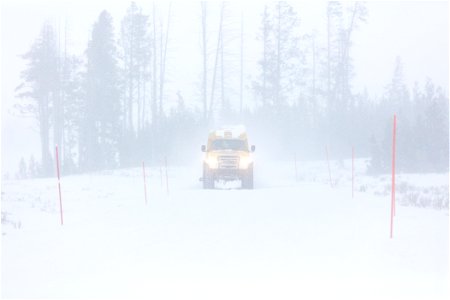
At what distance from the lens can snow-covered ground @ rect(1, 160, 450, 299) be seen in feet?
26.2

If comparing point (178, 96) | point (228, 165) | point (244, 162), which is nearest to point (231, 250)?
point (228, 165)

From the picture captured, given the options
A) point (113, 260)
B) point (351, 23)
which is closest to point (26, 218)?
point (113, 260)

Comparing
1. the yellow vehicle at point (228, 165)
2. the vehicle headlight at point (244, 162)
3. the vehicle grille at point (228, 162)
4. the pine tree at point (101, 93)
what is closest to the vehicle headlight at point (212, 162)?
the yellow vehicle at point (228, 165)

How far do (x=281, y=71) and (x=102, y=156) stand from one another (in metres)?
16.3

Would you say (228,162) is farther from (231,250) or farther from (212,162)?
(231,250)

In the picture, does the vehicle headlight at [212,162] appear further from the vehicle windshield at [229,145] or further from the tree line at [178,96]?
the tree line at [178,96]

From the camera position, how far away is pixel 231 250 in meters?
10.1

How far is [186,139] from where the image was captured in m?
43.4

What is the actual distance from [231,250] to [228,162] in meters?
12.8

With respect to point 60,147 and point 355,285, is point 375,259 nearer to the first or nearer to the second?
point 355,285

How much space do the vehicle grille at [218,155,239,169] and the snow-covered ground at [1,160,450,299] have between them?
4.28 m

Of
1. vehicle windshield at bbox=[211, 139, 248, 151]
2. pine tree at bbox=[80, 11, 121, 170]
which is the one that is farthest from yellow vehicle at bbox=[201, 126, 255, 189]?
pine tree at bbox=[80, 11, 121, 170]

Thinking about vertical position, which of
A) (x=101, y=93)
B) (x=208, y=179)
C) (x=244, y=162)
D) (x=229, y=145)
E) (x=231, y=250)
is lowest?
(x=208, y=179)

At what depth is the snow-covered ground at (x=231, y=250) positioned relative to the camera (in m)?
7.98
